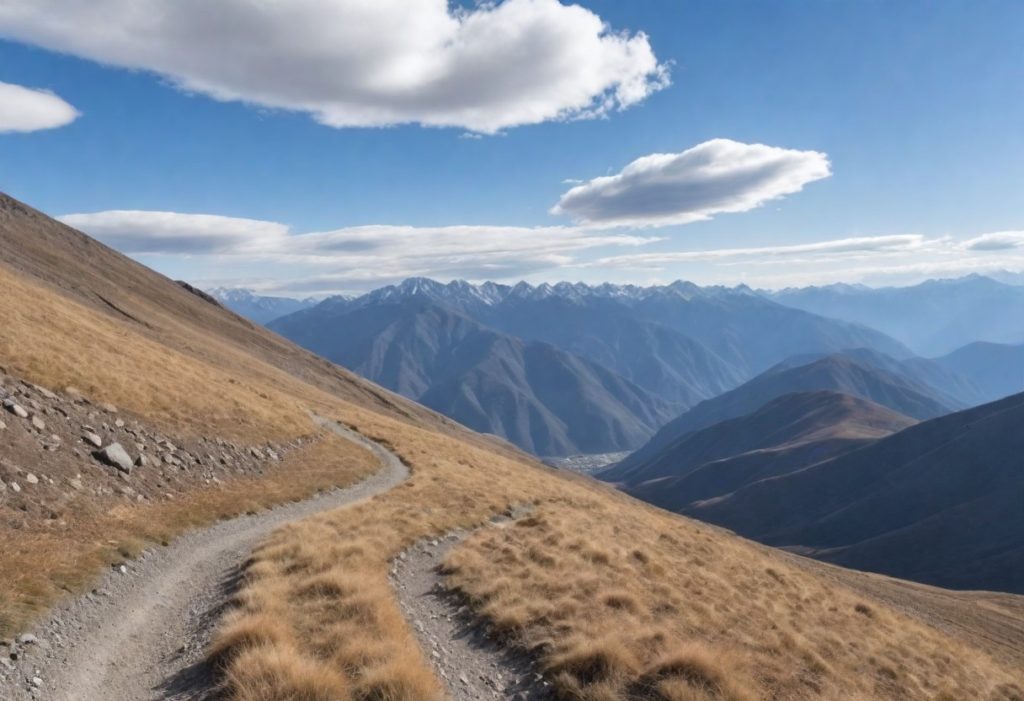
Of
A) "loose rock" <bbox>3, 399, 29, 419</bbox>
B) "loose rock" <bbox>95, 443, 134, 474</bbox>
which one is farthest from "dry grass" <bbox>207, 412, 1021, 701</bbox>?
"loose rock" <bbox>3, 399, 29, 419</bbox>

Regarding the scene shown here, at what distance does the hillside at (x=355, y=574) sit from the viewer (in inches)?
416

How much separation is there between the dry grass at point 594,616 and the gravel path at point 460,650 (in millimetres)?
401

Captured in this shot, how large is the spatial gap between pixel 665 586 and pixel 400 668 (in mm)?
12422

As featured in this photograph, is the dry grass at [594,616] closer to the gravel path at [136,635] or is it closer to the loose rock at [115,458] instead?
the gravel path at [136,635]

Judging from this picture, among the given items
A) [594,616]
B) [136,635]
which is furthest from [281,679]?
[594,616]

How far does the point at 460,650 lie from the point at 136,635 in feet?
21.8

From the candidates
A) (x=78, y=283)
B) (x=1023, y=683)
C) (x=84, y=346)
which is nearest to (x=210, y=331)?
(x=78, y=283)

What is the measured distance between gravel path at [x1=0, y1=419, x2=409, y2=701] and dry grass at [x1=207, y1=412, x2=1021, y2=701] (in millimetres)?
901

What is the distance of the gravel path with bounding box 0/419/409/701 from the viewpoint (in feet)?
30.9

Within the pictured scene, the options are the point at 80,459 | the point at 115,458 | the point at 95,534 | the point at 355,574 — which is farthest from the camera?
the point at 115,458

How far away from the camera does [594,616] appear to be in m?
14.3

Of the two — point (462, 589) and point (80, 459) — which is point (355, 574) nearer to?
point (462, 589)

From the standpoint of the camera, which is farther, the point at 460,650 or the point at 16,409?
the point at 16,409

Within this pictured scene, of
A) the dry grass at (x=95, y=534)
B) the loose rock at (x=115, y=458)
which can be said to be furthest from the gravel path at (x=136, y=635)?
the loose rock at (x=115, y=458)
